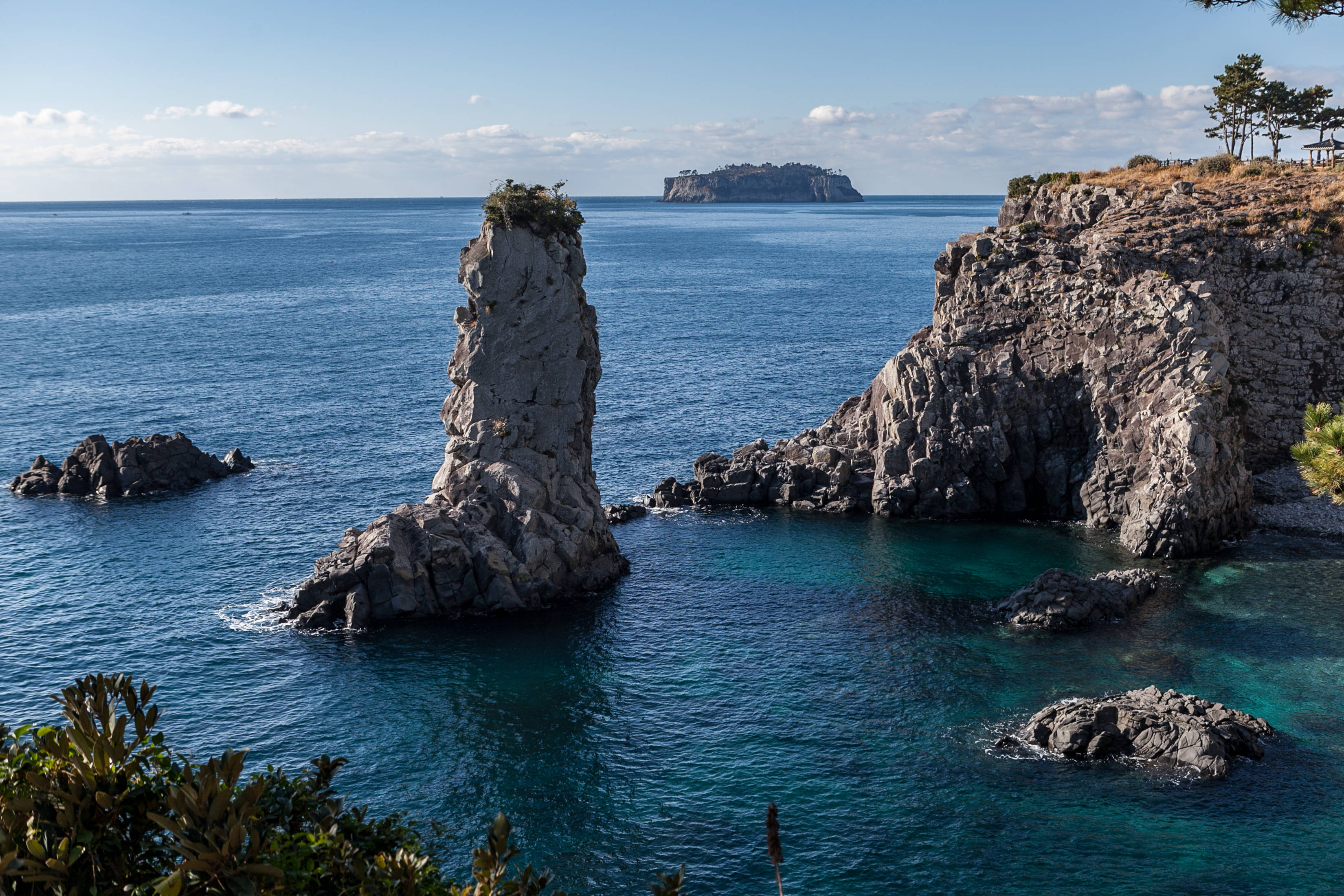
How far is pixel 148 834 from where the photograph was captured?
70.5 feet

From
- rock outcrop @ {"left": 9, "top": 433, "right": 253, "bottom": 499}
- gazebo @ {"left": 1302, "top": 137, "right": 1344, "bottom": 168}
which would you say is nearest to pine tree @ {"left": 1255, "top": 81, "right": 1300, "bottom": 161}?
gazebo @ {"left": 1302, "top": 137, "right": 1344, "bottom": 168}

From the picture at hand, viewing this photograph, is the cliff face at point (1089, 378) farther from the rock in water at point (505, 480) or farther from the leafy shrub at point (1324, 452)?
the leafy shrub at point (1324, 452)

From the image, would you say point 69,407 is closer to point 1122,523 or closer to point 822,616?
point 822,616

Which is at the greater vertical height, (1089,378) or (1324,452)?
(1324,452)

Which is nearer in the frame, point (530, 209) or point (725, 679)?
point (725, 679)

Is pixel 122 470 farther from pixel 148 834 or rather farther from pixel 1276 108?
pixel 1276 108

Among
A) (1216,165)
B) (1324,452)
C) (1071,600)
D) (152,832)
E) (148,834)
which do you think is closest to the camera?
(152,832)

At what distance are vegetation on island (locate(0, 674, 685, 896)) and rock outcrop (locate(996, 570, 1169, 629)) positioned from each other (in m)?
52.1

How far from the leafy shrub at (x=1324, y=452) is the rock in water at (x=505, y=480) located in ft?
159

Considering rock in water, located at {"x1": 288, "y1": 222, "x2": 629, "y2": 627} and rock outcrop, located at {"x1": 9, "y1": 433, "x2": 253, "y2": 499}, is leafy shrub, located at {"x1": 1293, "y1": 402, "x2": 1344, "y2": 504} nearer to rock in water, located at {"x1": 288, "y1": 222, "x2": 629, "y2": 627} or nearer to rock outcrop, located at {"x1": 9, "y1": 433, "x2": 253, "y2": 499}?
rock in water, located at {"x1": 288, "y1": 222, "x2": 629, "y2": 627}

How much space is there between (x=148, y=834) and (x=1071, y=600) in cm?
5704

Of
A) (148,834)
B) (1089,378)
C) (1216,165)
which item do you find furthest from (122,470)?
(1216,165)

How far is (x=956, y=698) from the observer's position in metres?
56.3

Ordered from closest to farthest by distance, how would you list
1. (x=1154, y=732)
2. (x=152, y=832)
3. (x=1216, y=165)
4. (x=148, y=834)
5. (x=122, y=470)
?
(x=152, y=832) < (x=148, y=834) < (x=1154, y=732) < (x=122, y=470) < (x=1216, y=165)
